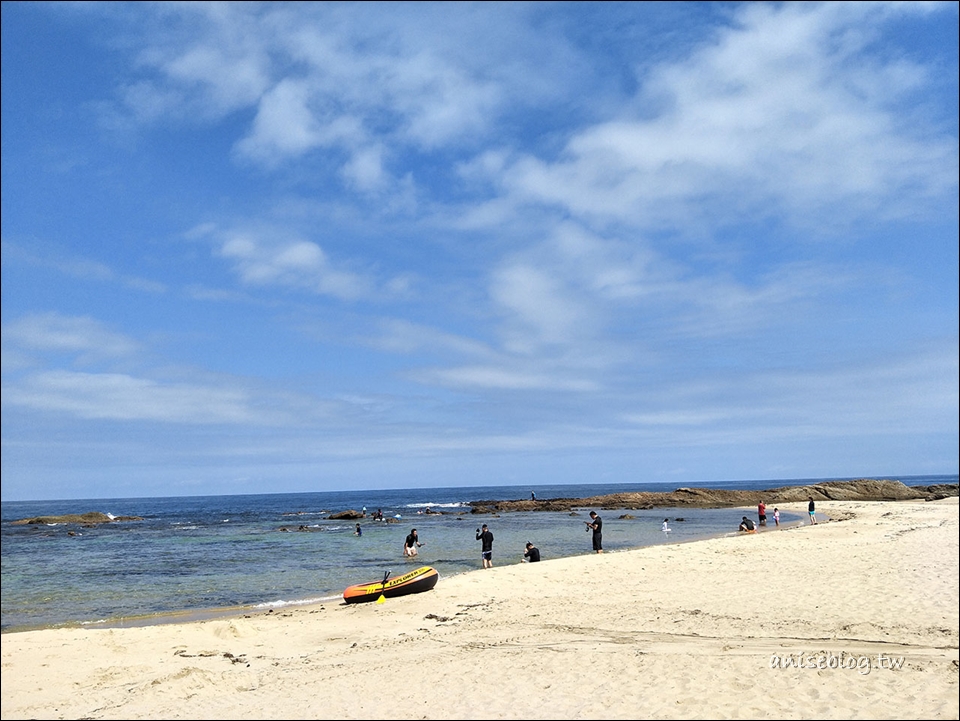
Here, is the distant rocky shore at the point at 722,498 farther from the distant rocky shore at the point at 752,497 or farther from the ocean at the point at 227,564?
the ocean at the point at 227,564

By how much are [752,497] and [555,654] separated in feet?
265

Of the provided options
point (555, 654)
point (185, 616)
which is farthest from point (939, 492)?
point (185, 616)

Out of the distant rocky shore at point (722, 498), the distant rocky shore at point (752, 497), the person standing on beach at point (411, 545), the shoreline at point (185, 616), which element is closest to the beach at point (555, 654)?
the shoreline at point (185, 616)

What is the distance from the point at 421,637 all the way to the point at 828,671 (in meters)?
7.90

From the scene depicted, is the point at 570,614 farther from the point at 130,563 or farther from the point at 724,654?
the point at 130,563

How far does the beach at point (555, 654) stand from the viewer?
880 centimetres

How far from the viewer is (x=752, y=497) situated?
83125 millimetres

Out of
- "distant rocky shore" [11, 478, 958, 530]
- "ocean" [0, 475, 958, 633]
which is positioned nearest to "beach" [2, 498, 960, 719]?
"ocean" [0, 475, 958, 633]

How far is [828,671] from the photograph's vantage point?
Result: 31.3ft

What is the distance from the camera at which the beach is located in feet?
28.9

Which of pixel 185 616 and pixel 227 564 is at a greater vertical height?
pixel 185 616

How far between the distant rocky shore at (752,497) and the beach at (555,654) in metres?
61.4

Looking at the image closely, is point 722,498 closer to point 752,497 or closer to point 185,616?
point 752,497

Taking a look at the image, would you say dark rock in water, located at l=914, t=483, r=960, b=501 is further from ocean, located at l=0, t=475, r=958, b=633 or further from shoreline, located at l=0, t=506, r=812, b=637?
shoreline, located at l=0, t=506, r=812, b=637
